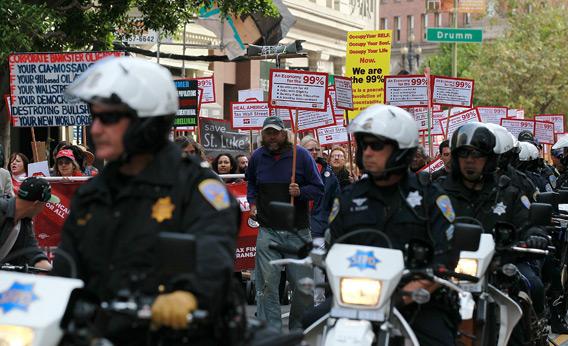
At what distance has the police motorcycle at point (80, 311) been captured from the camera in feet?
14.5

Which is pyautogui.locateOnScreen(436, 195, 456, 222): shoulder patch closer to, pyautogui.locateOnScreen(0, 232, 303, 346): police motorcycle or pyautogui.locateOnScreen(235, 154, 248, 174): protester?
pyautogui.locateOnScreen(0, 232, 303, 346): police motorcycle

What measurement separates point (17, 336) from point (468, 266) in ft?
12.6

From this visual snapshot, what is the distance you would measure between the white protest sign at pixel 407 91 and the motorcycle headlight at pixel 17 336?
51.6 ft

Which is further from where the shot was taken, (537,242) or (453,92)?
(453,92)

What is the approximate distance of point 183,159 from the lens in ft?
16.6

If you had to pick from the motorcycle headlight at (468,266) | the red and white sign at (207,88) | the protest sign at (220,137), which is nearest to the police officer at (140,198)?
the motorcycle headlight at (468,266)

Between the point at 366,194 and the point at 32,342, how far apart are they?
2757mm

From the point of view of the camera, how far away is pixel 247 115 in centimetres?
2186

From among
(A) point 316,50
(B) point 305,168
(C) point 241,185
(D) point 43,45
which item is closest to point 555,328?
(B) point 305,168

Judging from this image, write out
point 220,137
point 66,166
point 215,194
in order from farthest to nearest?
point 220,137, point 66,166, point 215,194

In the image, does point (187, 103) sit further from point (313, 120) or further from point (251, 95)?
point (251, 95)

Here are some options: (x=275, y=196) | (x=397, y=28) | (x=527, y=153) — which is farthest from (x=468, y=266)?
(x=397, y=28)

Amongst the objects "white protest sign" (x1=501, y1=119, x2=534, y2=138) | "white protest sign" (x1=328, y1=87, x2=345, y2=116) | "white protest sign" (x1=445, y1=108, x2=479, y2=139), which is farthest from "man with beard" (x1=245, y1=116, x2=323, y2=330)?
"white protest sign" (x1=501, y1=119, x2=534, y2=138)

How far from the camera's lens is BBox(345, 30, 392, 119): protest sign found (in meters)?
21.7
